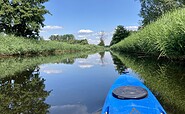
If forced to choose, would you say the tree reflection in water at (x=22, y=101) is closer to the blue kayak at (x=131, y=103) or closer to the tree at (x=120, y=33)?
the blue kayak at (x=131, y=103)

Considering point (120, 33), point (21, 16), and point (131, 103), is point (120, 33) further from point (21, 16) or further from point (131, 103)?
point (131, 103)

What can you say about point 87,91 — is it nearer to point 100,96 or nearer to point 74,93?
point 74,93

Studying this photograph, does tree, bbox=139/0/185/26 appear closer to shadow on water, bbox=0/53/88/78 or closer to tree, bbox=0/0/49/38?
tree, bbox=0/0/49/38

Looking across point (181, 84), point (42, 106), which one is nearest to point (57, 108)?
point (42, 106)

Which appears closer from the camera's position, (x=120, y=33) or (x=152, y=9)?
(x=152, y=9)

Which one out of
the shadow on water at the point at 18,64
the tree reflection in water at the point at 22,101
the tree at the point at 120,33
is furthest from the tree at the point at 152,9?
the tree reflection in water at the point at 22,101

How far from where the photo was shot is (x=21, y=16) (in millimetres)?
21406

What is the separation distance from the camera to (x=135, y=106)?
1.93m

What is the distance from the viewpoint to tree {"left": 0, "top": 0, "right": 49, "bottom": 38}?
70.2 ft

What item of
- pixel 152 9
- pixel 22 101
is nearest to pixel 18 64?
pixel 22 101

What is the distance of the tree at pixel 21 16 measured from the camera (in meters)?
21.4

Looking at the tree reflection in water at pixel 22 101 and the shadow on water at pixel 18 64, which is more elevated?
the shadow on water at pixel 18 64

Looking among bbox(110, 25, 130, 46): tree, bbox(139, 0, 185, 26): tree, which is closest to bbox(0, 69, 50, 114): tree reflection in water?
bbox(139, 0, 185, 26): tree

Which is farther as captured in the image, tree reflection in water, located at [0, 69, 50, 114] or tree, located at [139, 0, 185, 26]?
tree, located at [139, 0, 185, 26]
